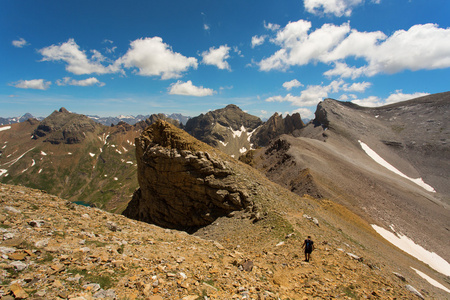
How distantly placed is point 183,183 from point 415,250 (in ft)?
153

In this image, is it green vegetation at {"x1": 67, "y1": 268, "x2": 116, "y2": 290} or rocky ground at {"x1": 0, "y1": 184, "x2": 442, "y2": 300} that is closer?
rocky ground at {"x1": 0, "y1": 184, "x2": 442, "y2": 300}

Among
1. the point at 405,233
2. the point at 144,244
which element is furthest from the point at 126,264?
the point at 405,233

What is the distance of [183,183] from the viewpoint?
96.7ft

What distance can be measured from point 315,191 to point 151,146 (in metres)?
37.1

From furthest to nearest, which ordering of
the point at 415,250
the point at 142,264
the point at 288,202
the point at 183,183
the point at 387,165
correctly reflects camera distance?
the point at 387,165
the point at 415,250
the point at 183,183
the point at 288,202
the point at 142,264

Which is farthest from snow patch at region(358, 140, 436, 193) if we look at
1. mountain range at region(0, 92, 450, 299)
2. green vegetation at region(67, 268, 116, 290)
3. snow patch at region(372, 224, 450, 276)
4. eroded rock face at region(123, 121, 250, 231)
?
green vegetation at region(67, 268, 116, 290)

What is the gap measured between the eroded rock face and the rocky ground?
30.6 ft

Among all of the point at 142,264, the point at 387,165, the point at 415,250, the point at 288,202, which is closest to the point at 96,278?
the point at 142,264

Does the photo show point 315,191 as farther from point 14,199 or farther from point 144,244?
point 14,199

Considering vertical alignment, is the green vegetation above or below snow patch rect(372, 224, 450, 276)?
above

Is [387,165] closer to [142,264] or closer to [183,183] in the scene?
[183,183]

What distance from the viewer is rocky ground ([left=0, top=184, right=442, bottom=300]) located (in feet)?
23.7

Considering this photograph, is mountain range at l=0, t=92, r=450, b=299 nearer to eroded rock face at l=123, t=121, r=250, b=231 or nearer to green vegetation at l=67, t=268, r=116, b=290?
eroded rock face at l=123, t=121, r=250, b=231

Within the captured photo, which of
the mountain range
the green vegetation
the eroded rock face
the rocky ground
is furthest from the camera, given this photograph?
the eroded rock face
